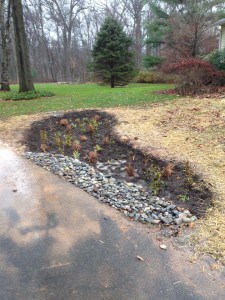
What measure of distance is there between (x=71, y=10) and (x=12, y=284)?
2687cm

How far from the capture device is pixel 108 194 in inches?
125

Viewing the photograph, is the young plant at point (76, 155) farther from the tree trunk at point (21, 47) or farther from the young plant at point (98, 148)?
the tree trunk at point (21, 47)

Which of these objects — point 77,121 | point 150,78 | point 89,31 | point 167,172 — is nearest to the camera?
point 167,172

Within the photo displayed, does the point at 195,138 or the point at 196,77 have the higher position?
the point at 196,77

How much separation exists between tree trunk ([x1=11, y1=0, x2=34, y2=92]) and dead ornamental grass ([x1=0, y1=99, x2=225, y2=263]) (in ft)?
15.3

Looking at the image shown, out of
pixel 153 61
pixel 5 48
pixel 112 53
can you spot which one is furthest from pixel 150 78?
pixel 5 48

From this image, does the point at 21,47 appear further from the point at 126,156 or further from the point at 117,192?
the point at 117,192

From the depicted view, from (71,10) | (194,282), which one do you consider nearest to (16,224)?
(194,282)

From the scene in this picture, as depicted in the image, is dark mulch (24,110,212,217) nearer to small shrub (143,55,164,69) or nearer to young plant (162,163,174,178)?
young plant (162,163,174,178)

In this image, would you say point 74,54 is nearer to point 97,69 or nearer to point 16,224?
point 97,69

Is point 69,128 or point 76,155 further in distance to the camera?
point 69,128

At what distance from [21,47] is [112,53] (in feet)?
18.7

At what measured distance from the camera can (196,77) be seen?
382 inches

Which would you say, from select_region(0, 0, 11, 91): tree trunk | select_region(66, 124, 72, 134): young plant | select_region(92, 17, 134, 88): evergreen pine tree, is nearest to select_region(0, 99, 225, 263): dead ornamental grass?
select_region(66, 124, 72, 134): young plant
